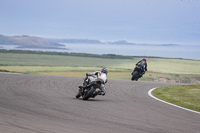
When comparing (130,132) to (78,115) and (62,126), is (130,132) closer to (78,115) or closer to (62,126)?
(62,126)

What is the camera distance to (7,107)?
1189 centimetres

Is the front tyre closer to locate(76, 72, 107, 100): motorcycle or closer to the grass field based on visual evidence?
locate(76, 72, 107, 100): motorcycle

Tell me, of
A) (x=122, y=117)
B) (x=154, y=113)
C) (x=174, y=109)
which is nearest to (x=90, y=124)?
(x=122, y=117)

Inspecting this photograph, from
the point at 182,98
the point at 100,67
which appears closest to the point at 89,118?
the point at 182,98

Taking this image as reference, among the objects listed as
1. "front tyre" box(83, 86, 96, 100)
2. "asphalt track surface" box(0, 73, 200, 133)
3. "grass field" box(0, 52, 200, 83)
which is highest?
"front tyre" box(83, 86, 96, 100)

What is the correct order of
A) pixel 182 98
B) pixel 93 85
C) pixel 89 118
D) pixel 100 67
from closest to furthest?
1. pixel 89 118
2. pixel 93 85
3. pixel 182 98
4. pixel 100 67

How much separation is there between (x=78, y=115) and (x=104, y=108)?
1.99 m

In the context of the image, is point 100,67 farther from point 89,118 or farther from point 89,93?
point 89,118

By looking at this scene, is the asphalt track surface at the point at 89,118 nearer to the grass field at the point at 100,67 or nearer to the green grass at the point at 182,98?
the green grass at the point at 182,98

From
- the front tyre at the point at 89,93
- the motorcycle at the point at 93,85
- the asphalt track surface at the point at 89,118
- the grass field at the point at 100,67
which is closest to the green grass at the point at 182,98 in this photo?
the asphalt track surface at the point at 89,118

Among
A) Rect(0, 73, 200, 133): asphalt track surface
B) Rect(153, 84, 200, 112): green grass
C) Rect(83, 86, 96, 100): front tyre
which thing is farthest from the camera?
Rect(83, 86, 96, 100): front tyre

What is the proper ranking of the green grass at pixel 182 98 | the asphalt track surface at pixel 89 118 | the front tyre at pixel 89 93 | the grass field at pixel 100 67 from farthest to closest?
the grass field at pixel 100 67, the front tyre at pixel 89 93, the green grass at pixel 182 98, the asphalt track surface at pixel 89 118

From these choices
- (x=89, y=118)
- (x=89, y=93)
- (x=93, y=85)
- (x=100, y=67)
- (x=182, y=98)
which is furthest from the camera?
(x=100, y=67)

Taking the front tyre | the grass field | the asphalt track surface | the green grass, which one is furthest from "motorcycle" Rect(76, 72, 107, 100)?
the grass field
